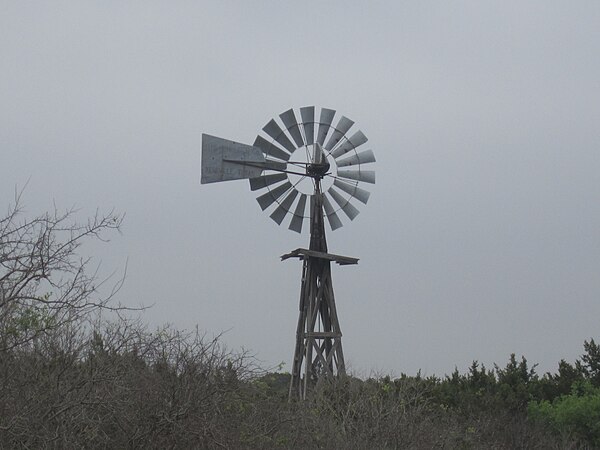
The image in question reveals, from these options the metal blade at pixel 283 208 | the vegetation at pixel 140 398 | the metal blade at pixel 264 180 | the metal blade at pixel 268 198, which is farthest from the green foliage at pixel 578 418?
the metal blade at pixel 264 180

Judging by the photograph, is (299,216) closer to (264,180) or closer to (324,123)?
(264,180)

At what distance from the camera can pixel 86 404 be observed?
9.34 m

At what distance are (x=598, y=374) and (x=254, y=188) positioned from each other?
1109cm

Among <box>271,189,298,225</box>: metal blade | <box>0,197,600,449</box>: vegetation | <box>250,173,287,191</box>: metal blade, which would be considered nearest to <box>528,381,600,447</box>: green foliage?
<box>0,197,600,449</box>: vegetation

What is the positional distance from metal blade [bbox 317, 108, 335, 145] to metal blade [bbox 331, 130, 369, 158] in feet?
1.44

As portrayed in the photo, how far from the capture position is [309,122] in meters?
19.5

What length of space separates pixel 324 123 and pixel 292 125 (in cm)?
75

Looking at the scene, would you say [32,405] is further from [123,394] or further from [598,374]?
[598,374]

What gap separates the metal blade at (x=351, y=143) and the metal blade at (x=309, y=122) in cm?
63

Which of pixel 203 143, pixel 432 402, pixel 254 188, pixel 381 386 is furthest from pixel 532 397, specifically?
pixel 203 143

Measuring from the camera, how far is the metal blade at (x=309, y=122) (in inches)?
763

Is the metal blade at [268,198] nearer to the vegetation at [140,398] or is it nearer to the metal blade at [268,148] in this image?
the metal blade at [268,148]

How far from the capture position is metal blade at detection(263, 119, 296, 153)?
63.5 ft

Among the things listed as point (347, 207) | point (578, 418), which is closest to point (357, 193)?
point (347, 207)
